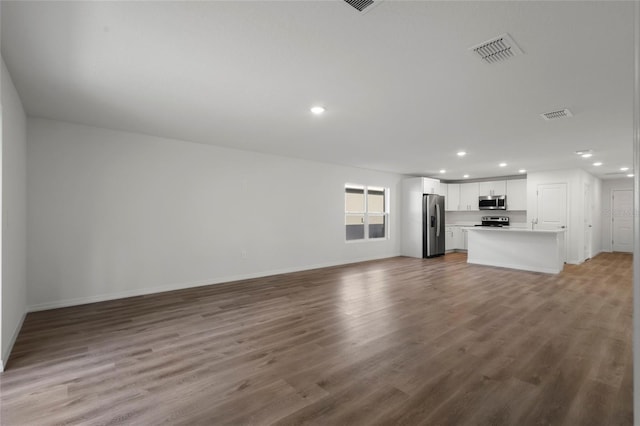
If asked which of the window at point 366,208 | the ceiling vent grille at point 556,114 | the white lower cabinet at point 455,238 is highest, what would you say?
the ceiling vent grille at point 556,114

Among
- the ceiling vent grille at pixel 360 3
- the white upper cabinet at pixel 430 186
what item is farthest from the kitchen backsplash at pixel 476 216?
the ceiling vent grille at pixel 360 3

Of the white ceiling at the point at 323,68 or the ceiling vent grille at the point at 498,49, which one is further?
the ceiling vent grille at the point at 498,49

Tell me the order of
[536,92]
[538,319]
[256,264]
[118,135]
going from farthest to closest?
[256,264] < [118,135] < [538,319] < [536,92]

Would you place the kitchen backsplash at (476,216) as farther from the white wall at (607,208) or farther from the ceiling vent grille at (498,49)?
the ceiling vent grille at (498,49)

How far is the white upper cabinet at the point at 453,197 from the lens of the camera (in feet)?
33.7

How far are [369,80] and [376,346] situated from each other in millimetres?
2489

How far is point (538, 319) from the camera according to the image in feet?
12.0

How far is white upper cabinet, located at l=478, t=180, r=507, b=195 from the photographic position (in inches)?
370

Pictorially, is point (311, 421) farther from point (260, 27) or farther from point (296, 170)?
point (296, 170)


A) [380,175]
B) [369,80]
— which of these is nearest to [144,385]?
[369,80]

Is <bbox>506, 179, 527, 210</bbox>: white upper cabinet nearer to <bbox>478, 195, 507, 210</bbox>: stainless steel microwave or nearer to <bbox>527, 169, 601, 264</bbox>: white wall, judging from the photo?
<bbox>478, 195, 507, 210</bbox>: stainless steel microwave

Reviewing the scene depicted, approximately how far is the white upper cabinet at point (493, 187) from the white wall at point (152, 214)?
5877mm

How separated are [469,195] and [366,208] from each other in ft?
13.4

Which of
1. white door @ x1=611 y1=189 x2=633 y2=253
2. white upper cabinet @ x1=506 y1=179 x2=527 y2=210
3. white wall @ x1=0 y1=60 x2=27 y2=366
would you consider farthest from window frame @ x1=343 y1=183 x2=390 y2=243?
white door @ x1=611 y1=189 x2=633 y2=253
